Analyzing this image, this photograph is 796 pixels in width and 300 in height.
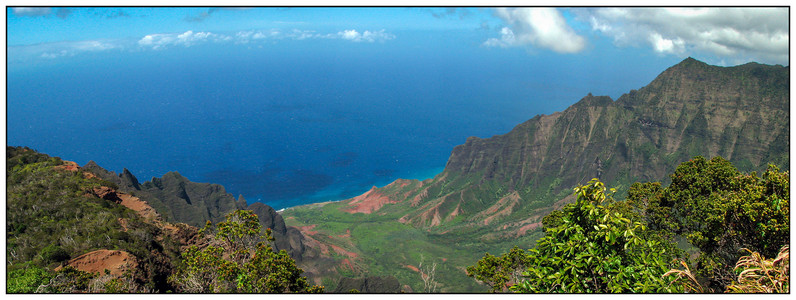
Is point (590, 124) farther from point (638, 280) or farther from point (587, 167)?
point (638, 280)

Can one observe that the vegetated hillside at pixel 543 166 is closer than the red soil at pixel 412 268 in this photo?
No

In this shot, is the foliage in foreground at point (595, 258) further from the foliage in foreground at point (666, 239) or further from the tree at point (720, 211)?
the tree at point (720, 211)

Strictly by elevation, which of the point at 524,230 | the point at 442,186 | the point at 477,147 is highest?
the point at 477,147

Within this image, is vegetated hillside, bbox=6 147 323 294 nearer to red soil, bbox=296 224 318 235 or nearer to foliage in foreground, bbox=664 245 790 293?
foliage in foreground, bbox=664 245 790 293

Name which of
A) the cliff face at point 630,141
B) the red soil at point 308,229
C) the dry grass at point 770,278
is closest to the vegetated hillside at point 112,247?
the dry grass at point 770,278

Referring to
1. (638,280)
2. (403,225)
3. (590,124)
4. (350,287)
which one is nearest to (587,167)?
(590,124)
